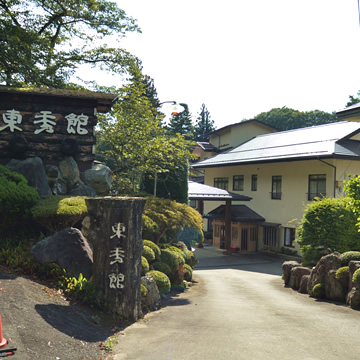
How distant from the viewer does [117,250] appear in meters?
8.16

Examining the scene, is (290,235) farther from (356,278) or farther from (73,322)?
(73,322)

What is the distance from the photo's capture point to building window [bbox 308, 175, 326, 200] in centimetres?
2383

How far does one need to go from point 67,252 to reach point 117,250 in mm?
1110

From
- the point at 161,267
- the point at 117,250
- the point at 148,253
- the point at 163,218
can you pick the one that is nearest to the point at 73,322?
the point at 117,250

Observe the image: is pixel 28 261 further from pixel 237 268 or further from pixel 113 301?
pixel 237 268

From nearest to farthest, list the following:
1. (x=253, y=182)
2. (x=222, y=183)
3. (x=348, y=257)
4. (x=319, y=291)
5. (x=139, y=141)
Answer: (x=348, y=257), (x=319, y=291), (x=139, y=141), (x=253, y=182), (x=222, y=183)

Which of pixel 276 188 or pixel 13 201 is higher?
pixel 276 188

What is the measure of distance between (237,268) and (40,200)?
14.4 metres

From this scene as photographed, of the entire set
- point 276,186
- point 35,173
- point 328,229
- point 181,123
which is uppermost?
point 181,123

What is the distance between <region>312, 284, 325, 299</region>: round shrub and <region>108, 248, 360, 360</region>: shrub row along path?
1.27 feet

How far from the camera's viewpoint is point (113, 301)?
26.1 ft

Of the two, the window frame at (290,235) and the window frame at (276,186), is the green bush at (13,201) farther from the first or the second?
the window frame at (276,186)

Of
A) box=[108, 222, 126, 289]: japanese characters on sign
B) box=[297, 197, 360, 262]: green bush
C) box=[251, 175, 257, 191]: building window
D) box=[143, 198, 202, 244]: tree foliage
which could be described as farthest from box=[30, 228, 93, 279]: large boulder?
box=[251, 175, 257, 191]: building window

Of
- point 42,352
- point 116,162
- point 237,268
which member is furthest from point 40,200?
point 237,268
